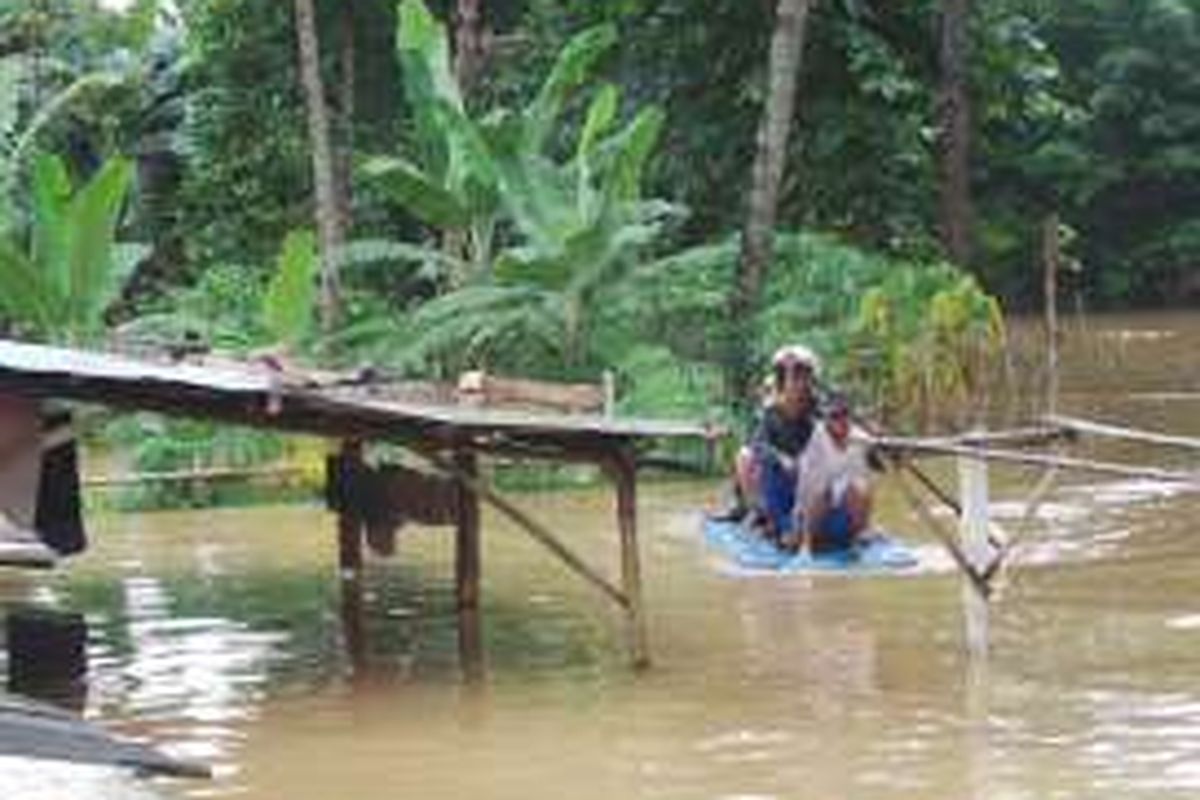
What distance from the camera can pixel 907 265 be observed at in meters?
22.5

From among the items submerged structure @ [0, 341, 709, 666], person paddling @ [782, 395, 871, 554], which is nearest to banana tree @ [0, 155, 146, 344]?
submerged structure @ [0, 341, 709, 666]

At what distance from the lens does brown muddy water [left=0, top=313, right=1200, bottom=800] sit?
966 cm

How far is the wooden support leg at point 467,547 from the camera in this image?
13258 mm

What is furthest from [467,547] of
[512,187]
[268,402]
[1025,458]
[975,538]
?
[512,187]

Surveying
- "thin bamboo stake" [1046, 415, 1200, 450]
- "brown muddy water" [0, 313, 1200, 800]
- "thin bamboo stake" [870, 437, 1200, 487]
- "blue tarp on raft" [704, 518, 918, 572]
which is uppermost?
"thin bamboo stake" [1046, 415, 1200, 450]

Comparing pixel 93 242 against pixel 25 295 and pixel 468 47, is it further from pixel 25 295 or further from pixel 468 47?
pixel 468 47

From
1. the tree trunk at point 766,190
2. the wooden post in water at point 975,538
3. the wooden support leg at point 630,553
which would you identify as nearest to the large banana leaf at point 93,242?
the tree trunk at point 766,190

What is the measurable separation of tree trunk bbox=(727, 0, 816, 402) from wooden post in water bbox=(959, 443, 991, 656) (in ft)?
28.9

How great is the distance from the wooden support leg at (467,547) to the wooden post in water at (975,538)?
2647 millimetres

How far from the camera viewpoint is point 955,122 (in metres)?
23.7

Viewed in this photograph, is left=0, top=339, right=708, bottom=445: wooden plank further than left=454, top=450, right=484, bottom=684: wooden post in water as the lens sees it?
No

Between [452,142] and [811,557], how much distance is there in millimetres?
6650

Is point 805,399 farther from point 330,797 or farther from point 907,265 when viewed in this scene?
point 907,265

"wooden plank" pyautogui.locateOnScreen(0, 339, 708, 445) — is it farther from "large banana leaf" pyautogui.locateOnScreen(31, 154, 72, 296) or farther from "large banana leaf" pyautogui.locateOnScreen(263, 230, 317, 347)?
"large banana leaf" pyautogui.locateOnScreen(263, 230, 317, 347)
